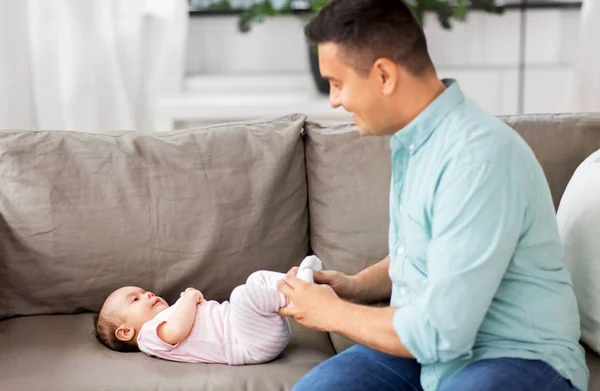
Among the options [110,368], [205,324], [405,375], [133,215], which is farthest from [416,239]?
[133,215]

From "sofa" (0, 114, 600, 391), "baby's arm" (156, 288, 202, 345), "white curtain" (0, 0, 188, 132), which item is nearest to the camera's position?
"baby's arm" (156, 288, 202, 345)

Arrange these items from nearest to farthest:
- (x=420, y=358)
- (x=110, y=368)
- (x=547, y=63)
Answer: (x=420, y=358) → (x=110, y=368) → (x=547, y=63)

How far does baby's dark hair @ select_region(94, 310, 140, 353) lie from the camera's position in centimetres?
186

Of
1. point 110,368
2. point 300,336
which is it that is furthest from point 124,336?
point 300,336

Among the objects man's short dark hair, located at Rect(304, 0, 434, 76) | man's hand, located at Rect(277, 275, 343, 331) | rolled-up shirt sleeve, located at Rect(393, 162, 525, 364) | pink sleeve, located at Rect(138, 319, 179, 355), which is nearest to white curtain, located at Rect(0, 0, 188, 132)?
pink sleeve, located at Rect(138, 319, 179, 355)

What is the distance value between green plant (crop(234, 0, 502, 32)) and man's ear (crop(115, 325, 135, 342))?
5.06 feet

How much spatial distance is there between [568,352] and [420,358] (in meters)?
0.27

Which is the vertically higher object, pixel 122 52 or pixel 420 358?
pixel 122 52

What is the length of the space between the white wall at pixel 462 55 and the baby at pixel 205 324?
4.53ft

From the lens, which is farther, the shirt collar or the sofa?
the sofa

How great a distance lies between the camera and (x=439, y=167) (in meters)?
1.37

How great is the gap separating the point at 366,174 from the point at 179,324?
0.62 meters

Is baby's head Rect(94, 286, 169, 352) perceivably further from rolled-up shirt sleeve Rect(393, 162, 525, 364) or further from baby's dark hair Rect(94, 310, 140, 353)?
rolled-up shirt sleeve Rect(393, 162, 525, 364)

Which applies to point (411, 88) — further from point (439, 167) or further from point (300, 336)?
point (300, 336)
